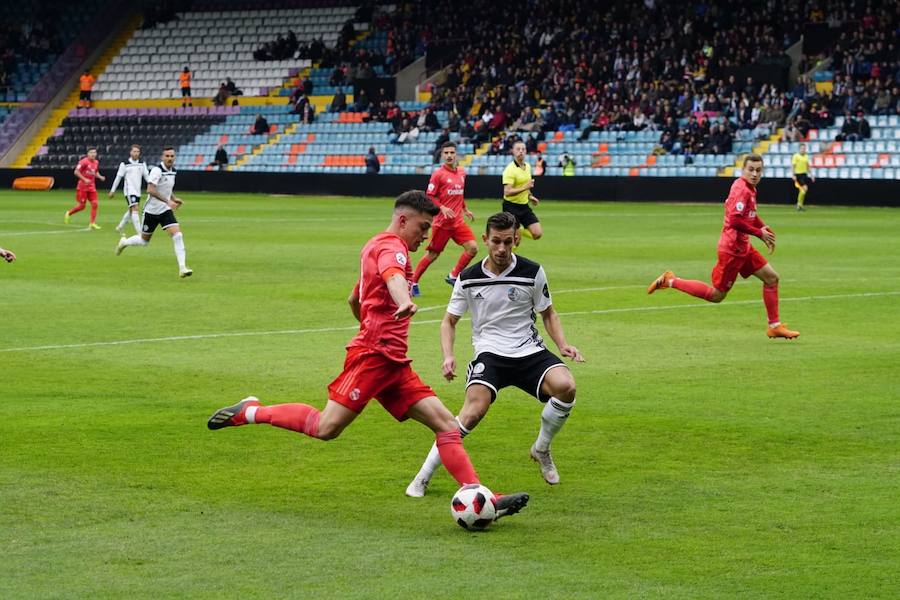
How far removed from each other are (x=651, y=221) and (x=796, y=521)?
101ft

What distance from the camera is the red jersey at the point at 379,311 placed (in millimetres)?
7977

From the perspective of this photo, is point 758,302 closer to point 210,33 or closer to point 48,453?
point 48,453

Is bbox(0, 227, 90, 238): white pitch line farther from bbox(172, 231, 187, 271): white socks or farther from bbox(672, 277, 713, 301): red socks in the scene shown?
bbox(672, 277, 713, 301): red socks

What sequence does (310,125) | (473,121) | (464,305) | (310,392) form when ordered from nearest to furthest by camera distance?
(464,305)
(310,392)
(473,121)
(310,125)

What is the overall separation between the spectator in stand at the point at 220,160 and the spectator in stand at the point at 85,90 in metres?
11.1

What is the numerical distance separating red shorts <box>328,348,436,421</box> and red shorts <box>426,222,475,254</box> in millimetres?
13424

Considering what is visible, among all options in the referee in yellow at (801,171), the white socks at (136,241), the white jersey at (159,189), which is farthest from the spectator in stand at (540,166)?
the white jersey at (159,189)

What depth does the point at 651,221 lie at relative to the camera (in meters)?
38.4

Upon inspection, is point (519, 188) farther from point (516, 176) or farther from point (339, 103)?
point (339, 103)

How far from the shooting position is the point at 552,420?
347 inches

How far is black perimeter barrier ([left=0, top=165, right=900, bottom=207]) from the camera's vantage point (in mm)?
46125

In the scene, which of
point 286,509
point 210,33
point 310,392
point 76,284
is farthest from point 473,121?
point 286,509

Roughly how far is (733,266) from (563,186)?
1384 inches

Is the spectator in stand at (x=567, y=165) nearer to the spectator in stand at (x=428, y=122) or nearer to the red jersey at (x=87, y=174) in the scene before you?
the spectator in stand at (x=428, y=122)
